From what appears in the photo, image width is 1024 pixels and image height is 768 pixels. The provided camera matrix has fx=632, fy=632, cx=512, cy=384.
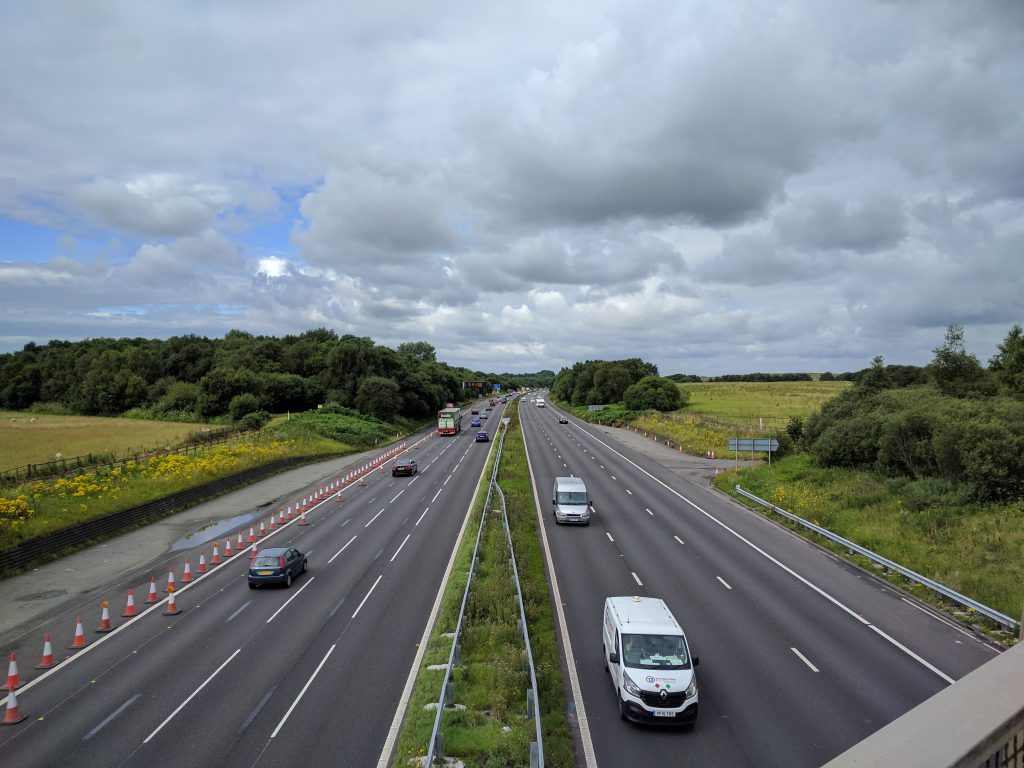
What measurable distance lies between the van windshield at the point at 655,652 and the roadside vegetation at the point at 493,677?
1.73 metres

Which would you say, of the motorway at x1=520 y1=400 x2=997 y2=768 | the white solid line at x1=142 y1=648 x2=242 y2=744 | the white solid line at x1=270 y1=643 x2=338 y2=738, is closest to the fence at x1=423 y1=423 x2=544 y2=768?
the motorway at x1=520 y1=400 x2=997 y2=768

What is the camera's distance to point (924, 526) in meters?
24.9

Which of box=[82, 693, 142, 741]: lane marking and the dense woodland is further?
the dense woodland

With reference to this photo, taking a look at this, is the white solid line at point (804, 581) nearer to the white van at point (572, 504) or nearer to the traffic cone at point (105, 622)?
the white van at point (572, 504)

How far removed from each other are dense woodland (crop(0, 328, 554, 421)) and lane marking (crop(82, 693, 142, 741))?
70.7m

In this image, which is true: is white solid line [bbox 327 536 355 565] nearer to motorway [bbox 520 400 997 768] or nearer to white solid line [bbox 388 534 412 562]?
white solid line [bbox 388 534 412 562]

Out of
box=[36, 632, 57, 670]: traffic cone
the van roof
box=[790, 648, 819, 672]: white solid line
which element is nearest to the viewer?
the van roof

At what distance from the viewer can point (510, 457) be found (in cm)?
5419

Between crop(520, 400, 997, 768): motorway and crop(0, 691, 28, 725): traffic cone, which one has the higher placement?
crop(0, 691, 28, 725): traffic cone

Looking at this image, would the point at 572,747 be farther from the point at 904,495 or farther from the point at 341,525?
the point at 904,495

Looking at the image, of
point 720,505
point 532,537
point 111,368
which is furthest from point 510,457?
point 111,368

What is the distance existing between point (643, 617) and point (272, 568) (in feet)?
42.5

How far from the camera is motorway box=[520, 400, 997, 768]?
37.9 feet

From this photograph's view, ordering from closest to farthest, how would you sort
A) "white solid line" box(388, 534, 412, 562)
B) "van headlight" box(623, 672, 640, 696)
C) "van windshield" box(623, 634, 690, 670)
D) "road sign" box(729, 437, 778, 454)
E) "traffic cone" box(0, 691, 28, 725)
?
"van headlight" box(623, 672, 640, 696) → "van windshield" box(623, 634, 690, 670) → "traffic cone" box(0, 691, 28, 725) → "white solid line" box(388, 534, 412, 562) → "road sign" box(729, 437, 778, 454)
